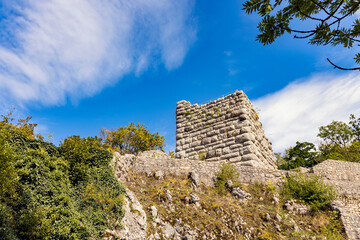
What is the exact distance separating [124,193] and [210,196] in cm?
408

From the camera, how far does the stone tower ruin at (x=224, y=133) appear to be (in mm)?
13484

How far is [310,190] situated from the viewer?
1101 cm

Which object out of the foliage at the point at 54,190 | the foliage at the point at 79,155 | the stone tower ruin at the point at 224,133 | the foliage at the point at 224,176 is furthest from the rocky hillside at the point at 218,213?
the stone tower ruin at the point at 224,133

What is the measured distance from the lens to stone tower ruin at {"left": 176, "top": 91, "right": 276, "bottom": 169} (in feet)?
44.2

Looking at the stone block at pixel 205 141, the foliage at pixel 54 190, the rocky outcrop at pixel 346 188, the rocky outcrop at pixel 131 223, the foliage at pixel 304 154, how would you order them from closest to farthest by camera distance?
1. the foliage at pixel 54 190
2. the rocky outcrop at pixel 131 223
3. the rocky outcrop at pixel 346 188
4. the stone block at pixel 205 141
5. the foliage at pixel 304 154

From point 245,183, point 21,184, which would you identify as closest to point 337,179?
point 245,183

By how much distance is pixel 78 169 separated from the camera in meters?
8.17

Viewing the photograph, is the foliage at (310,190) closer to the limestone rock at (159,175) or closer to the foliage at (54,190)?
the limestone rock at (159,175)

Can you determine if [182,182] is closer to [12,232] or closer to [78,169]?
[78,169]

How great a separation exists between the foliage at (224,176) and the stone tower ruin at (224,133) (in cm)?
114

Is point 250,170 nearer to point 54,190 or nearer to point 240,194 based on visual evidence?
point 240,194

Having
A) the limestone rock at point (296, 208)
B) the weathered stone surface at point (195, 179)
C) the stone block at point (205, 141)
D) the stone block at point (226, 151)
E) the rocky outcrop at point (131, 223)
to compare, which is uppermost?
the stone block at point (205, 141)

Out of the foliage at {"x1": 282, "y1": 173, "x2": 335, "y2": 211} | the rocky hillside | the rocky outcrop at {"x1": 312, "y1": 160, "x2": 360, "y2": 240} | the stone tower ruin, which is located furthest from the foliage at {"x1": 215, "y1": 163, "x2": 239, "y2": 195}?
the rocky outcrop at {"x1": 312, "y1": 160, "x2": 360, "y2": 240}

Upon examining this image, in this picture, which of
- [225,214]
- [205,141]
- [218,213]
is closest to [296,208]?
[225,214]
